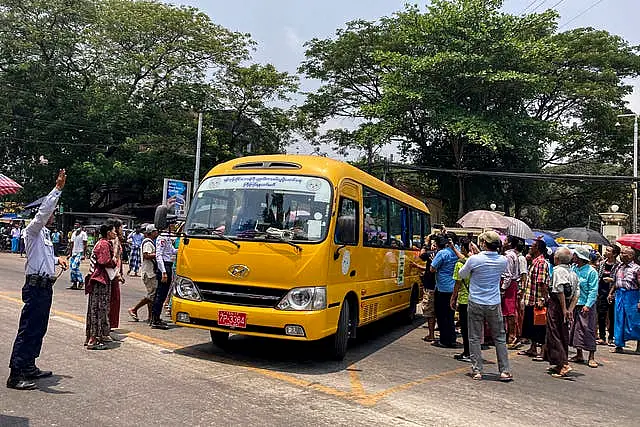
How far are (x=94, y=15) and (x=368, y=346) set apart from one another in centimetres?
3222

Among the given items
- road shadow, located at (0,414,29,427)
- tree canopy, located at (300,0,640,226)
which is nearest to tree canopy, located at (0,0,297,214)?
tree canopy, located at (300,0,640,226)

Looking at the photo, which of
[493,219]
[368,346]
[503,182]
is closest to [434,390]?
[368,346]

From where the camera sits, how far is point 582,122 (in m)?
32.4

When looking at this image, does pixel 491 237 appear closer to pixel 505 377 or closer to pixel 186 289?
pixel 505 377

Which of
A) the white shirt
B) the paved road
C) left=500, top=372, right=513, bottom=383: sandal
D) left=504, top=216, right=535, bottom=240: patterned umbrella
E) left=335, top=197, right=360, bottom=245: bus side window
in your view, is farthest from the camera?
left=504, top=216, right=535, bottom=240: patterned umbrella

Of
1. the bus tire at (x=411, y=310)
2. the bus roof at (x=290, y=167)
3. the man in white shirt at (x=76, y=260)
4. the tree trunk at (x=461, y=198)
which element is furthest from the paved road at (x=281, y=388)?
the tree trunk at (x=461, y=198)

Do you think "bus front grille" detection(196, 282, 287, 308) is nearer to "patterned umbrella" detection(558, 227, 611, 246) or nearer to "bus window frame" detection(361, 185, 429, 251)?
"bus window frame" detection(361, 185, 429, 251)

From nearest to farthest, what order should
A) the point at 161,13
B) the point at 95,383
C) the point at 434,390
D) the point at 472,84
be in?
the point at 95,383, the point at 434,390, the point at 472,84, the point at 161,13

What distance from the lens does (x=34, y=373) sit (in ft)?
19.6

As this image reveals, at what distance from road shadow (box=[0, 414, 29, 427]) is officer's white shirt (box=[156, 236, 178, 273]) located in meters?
4.96

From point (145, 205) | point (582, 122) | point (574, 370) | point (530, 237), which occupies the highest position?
point (582, 122)

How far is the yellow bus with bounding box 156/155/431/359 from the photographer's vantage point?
697 centimetres

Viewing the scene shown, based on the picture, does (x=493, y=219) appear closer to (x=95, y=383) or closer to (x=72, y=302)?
(x=72, y=302)

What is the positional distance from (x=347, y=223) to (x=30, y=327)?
3.97 metres
